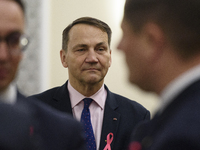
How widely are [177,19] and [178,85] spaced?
9.4 inches

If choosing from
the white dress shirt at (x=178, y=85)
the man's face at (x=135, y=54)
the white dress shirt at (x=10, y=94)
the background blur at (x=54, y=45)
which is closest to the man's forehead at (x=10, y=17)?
the white dress shirt at (x=10, y=94)

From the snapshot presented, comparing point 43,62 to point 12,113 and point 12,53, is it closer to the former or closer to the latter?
point 12,53

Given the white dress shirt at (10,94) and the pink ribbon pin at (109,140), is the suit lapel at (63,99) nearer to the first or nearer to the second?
the pink ribbon pin at (109,140)

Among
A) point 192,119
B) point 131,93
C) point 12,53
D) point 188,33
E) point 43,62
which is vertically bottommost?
point 131,93

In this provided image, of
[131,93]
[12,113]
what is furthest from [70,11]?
[12,113]

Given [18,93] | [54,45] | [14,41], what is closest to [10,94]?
[18,93]

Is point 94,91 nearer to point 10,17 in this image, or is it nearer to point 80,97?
point 80,97

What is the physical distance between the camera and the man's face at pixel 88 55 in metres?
1.96

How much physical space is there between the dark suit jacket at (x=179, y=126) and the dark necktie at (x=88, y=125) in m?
0.93

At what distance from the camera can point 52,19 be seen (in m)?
3.72

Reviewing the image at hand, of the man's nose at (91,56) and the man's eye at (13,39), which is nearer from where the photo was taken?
the man's eye at (13,39)

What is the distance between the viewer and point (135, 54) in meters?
1.05

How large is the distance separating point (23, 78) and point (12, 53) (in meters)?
2.71

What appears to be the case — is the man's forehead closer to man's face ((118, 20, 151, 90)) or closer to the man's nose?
man's face ((118, 20, 151, 90))
